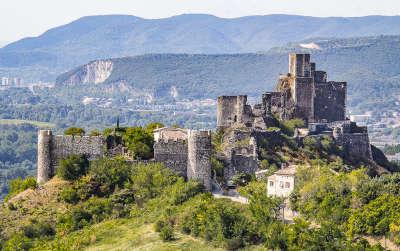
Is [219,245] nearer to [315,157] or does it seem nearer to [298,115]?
[315,157]

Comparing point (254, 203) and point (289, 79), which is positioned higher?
point (289, 79)

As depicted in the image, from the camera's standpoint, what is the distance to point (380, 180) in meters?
50.6

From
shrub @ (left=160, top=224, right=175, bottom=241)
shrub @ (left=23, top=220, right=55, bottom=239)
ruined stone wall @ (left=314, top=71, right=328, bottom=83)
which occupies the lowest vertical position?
shrub @ (left=23, top=220, right=55, bottom=239)

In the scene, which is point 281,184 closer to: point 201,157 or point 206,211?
point 201,157

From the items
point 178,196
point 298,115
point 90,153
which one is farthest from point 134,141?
point 298,115

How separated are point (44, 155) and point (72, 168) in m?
1.79

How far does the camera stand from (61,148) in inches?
2221

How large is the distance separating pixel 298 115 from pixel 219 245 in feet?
83.8

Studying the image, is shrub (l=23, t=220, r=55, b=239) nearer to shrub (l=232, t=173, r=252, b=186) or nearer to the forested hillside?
the forested hillside

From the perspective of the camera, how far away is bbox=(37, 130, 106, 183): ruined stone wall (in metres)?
56.3

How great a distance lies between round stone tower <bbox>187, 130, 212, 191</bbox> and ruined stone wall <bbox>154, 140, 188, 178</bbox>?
881 millimetres

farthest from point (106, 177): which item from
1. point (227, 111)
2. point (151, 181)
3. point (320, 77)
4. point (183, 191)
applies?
point (320, 77)

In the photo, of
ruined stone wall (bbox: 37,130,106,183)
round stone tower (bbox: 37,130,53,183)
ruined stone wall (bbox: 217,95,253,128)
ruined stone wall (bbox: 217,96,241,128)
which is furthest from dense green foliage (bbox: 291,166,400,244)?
ruined stone wall (bbox: 217,96,241,128)

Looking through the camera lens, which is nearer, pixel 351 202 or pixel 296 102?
pixel 351 202
